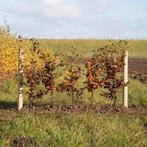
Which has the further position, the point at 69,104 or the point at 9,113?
the point at 69,104

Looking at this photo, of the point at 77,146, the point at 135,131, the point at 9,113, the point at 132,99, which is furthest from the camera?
the point at 132,99

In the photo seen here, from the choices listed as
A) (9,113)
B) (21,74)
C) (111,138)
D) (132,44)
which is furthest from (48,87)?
(132,44)

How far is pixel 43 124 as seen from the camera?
11164mm

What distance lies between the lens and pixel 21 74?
1497 cm

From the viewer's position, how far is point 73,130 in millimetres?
10766

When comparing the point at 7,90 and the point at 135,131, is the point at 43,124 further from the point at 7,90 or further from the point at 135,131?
the point at 7,90

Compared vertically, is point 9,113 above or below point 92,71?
below

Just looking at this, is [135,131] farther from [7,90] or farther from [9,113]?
[7,90]

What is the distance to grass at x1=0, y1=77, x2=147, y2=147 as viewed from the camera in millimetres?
9961

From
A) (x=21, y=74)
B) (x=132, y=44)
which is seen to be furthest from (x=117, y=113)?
(x=132, y=44)

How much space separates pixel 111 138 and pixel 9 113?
12.8ft

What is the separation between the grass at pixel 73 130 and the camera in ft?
32.7

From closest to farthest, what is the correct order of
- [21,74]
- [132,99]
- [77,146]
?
[77,146] → [21,74] → [132,99]

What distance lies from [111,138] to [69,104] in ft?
17.8
